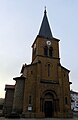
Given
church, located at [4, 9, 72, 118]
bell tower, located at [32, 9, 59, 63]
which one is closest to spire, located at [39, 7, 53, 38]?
bell tower, located at [32, 9, 59, 63]

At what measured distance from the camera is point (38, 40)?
3459 cm

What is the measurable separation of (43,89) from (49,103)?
311 cm

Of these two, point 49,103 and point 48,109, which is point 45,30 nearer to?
point 49,103

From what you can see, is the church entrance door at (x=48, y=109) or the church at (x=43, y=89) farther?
the church entrance door at (x=48, y=109)

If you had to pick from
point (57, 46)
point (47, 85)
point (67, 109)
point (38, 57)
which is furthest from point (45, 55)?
point (67, 109)

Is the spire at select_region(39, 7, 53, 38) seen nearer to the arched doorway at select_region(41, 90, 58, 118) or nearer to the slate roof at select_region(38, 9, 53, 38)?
the slate roof at select_region(38, 9, 53, 38)

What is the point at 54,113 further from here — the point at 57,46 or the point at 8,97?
the point at 57,46

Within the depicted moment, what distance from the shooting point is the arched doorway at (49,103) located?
95.8 ft

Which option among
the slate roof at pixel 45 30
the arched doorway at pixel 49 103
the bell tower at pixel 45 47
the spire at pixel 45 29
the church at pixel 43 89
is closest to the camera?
the church at pixel 43 89

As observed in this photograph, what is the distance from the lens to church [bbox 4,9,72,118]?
92.0ft

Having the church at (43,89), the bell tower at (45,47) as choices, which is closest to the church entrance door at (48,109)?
the church at (43,89)

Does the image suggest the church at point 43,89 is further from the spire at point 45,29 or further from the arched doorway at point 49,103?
the spire at point 45,29

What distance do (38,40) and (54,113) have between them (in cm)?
1576

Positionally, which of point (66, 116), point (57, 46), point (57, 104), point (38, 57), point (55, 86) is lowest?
point (66, 116)
